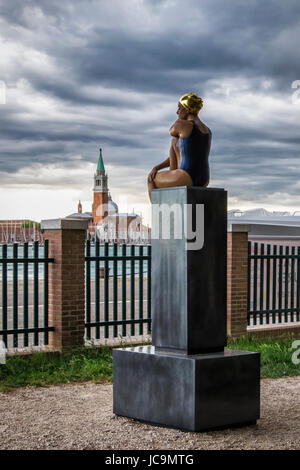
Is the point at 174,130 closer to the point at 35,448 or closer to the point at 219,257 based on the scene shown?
the point at 219,257

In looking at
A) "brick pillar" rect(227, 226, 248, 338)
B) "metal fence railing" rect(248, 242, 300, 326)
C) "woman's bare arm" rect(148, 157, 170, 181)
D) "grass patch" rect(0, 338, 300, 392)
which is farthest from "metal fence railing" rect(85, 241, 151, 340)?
"woman's bare arm" rect(148, 157, 170, 181)

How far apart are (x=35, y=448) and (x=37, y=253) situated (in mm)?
4419

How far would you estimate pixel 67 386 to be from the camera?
767 centimetres

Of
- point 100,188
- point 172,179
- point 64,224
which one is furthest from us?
point 100,188

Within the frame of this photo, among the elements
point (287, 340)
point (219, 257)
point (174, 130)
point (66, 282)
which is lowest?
point (287, 340)

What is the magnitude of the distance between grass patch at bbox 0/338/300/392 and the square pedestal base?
2.02 meters

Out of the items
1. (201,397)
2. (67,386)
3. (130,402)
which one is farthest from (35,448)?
(67,386)

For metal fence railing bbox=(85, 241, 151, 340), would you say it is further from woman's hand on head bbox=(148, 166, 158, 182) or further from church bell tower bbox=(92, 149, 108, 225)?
church bell tower bbox=(92, 149, 108, 225)

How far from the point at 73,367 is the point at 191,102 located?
418 centimetres

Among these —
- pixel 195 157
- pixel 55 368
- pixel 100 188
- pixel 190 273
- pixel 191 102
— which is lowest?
pixel 55 368

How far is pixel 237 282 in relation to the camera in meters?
11.4

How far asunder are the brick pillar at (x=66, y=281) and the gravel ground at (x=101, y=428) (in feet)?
7.04

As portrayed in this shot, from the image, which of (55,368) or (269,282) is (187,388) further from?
(269,282)

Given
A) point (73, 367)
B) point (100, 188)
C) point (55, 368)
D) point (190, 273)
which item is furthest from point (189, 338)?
point (100, 188)
